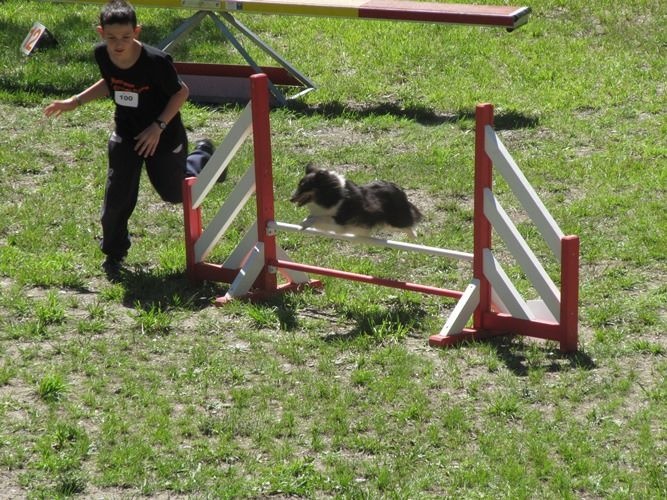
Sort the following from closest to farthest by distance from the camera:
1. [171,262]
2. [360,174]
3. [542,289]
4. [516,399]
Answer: [516,399] < [542,289] < [171,262] < [360,174]

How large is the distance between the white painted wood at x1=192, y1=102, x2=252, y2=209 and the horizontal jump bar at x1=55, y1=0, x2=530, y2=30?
12.3 feet

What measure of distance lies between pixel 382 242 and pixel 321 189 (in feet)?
1.59

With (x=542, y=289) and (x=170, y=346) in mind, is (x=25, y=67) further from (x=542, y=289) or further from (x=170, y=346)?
(x=542, y=289)

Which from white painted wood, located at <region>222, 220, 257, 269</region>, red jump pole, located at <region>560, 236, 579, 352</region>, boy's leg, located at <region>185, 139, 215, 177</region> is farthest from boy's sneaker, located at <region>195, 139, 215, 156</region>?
red jump pole, located at <region>560, 236, 579, 352</region>

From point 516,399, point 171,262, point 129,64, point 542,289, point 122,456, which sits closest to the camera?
point 122,456

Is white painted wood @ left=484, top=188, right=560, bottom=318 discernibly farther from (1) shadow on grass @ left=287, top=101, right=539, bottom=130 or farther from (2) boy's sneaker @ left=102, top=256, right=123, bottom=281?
(1) shadow on grass @ left=287, top=101, right=539, bottom=130

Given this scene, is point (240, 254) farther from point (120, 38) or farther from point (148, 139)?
point (120, 38)

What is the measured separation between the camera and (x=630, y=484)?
488 centimetres

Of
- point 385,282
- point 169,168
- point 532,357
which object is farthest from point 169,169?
point 532,357

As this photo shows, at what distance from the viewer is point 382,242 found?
6.64 m

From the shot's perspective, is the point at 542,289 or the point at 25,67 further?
the point at 25,67

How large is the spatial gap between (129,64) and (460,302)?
92.4 inches

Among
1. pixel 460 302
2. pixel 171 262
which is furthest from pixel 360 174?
pixel 460 302

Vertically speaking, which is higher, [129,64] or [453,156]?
[129,64]
